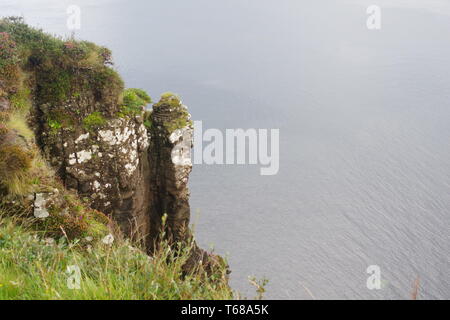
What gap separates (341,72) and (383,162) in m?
85.9

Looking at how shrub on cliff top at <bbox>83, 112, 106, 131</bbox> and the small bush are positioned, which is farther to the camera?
shrub on cliff top at <bbox>83, 112, 106, 131</bbox>

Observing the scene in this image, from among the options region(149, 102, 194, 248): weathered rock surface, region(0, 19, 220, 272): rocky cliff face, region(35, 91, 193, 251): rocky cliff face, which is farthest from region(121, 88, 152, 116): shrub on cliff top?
region(149, 102, 194, 248): weathered rock surface

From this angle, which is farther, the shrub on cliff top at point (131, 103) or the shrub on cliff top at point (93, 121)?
the shrub on cliff top at point (131, 103)

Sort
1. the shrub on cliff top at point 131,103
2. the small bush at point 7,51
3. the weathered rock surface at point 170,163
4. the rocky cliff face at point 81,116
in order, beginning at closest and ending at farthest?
the small bush at point 7,51, the rocky cliff face at point 81,116, the shrub on cliff top at point 131,103, the weathered rock surface at point 170,163

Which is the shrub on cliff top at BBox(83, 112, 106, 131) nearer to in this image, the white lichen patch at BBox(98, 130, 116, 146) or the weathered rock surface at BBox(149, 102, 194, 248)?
the white lichen patch at BBox(98, 130, 116, 146)

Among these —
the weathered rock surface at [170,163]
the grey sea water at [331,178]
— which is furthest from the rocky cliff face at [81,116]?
the grey sea water at [331,178]

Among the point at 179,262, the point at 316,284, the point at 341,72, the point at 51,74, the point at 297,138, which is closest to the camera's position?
the point at 179,262

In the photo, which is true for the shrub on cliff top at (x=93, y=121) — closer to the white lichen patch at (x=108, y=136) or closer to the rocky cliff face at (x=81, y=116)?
the rocky cliff face at (x=81, y=116)

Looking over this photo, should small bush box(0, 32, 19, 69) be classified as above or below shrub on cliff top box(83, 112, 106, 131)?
above

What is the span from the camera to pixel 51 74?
1833 centimetres

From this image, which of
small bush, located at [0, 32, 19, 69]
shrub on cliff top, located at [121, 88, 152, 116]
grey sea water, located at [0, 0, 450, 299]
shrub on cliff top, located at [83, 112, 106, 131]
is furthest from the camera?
grey sea water, located at [0, 0, 450, 299]

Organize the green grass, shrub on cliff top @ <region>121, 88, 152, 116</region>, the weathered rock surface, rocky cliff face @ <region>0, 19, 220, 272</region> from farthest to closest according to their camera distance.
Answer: the weathered rock surface
shrub on cliff top @ <region>121, 88, 152, 116</region>
rocky cliff face @ <region>0, 19, 220, 272</region>
the green grass

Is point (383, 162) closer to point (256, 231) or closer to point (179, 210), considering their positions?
point (256, 231)
